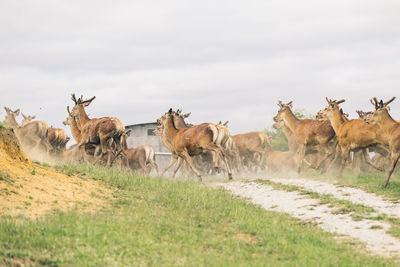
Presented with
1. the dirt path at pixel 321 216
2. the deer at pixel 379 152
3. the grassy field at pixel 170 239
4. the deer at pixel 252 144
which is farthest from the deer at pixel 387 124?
the deer at pixel 252 144

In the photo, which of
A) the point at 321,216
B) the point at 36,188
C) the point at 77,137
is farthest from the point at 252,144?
the point at 36,188

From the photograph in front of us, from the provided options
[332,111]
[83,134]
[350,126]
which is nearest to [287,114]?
[332,111]

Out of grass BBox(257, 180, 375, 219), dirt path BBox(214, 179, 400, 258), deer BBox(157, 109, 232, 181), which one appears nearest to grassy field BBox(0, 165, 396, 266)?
dirt path BBox(214, 179, 400, 258)

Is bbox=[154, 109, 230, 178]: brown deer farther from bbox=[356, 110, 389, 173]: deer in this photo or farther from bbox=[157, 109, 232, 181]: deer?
bbox=[356, 110, 389, 173]: deer

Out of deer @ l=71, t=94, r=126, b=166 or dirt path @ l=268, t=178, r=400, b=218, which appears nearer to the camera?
dirt path @ l=268, t=178, r=400, b=218

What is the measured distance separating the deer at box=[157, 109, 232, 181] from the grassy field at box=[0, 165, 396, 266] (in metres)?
7.97

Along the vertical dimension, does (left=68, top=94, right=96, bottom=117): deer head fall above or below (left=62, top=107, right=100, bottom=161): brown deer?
above

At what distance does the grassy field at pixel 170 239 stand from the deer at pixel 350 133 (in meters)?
7.48

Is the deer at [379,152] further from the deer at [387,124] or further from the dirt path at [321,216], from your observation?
the dirt path at [321,216]

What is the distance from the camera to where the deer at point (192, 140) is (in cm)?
2148

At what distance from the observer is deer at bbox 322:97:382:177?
19.5 metres

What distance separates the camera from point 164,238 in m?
10.2

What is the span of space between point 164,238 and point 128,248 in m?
1.06

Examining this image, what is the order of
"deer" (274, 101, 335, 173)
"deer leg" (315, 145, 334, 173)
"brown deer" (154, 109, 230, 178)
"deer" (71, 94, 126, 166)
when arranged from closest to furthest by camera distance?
"brown deer" (154, 109, 230, 178), "deer" (71, 94, 126, 166), "deer leg" (315, 145, 334, 173), "deer" (274, 101, 335, 173)
